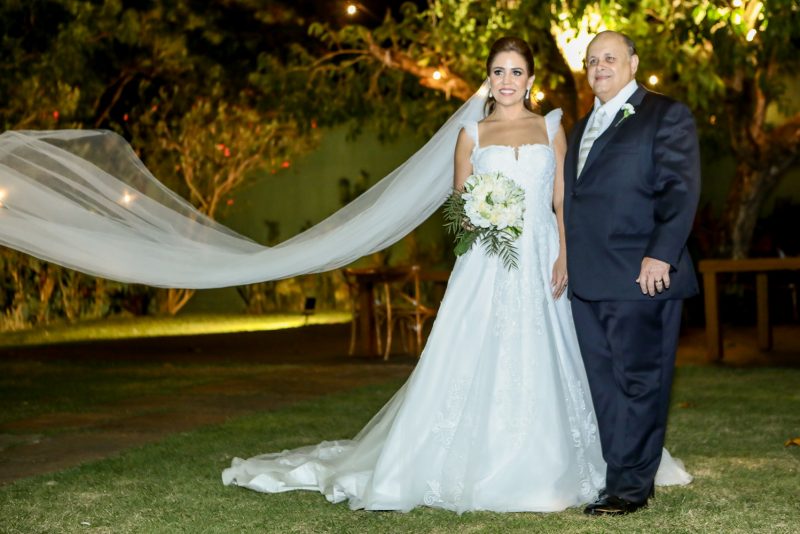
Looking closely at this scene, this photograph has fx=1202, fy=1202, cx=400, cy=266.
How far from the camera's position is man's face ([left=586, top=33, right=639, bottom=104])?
4.88m

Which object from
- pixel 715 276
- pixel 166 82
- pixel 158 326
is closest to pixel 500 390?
pixel 715 276

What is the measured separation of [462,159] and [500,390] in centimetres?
110

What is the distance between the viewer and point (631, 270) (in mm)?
4859

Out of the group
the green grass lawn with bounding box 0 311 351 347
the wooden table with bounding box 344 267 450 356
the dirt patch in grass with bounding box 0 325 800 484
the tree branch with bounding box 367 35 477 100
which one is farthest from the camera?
the green grass lawn with bounding box 0 311 351 347

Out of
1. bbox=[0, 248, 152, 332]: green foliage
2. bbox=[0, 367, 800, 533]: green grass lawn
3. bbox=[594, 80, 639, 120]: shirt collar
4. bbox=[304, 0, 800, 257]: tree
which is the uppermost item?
bbox=[304, 0, 800, 257]: tree

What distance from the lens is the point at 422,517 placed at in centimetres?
487

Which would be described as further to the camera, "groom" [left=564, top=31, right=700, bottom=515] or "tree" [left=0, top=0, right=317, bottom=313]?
"tree" [left=0, top=0, right=317, bottom=313]

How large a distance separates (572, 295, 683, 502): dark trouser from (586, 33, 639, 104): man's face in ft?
2.92

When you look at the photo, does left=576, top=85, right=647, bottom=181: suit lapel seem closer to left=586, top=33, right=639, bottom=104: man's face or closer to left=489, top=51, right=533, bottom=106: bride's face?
left=586, top=33, right=639, bottom=104: man's face

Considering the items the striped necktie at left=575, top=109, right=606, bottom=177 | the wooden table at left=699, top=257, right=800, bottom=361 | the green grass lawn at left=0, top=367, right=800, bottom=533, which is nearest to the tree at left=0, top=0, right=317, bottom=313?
the wooden table at left=699, top=257, right=800, bottom=361

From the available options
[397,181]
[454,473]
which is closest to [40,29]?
[397,181]

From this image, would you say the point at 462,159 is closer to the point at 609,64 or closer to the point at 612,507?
the point at 609,64

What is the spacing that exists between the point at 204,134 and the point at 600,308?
1418cm

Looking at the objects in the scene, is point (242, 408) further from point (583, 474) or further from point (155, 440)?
point (583, 474)
